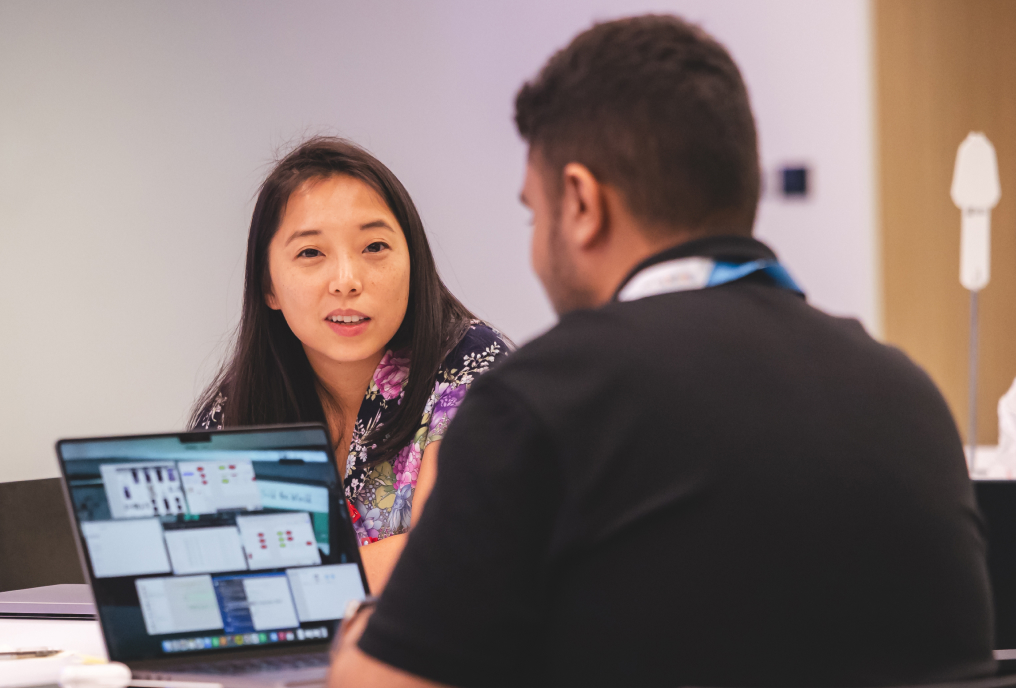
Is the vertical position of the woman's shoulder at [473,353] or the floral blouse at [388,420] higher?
the woman's shoulder at [473,353]

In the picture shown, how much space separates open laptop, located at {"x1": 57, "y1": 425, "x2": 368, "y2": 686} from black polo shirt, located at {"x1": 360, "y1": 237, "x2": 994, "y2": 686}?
361 millimetres

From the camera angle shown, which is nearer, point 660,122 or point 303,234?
point 660,122

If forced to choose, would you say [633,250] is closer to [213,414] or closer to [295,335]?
[295,335]

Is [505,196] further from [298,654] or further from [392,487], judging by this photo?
[298,654]

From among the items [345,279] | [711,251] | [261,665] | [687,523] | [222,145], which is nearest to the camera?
[687,523]

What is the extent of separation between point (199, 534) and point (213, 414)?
880mm

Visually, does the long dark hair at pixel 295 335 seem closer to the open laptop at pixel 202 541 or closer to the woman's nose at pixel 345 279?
the woman's nose at pixel 345 279

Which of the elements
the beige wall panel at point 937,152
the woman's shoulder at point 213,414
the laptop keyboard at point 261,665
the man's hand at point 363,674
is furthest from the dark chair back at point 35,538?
the beige wall panel at point 937,152

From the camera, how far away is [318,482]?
1.00 meters

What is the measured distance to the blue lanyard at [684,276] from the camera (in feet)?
2.38

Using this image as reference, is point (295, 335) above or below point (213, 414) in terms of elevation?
above

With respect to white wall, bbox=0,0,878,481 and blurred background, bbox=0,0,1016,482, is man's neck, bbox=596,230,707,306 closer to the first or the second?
blurred background, bbox=0,0,1016,482

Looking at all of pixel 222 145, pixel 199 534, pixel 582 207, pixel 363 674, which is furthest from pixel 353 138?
pixel 363 674

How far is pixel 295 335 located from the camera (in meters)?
1.81
